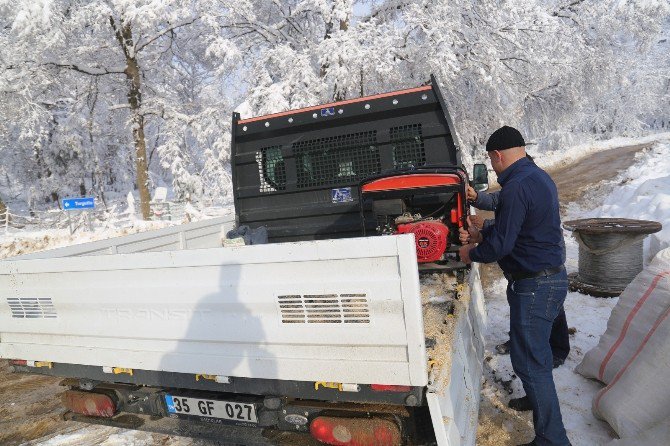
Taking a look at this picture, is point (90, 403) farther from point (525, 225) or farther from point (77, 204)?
point (77, 204)

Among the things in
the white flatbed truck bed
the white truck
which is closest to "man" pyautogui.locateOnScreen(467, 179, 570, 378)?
the white truck

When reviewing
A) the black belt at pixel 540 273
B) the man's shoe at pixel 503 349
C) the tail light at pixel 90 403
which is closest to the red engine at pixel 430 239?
the black belt at pixel 540 273

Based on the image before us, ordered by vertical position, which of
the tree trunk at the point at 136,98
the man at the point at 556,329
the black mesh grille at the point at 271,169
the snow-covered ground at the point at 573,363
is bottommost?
the snow-covered ground at the point at 573,363

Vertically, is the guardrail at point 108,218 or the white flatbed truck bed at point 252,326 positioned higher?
the white flatbed truck bed at point 252,326

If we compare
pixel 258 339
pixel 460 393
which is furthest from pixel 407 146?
pixel 258 339

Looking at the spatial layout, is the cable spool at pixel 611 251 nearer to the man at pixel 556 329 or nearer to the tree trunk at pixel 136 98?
the man at pixel 556 329

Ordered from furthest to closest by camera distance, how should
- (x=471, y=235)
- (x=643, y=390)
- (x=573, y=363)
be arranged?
(x=573, y=363), (x=471, y=235), (x=643, y=390)

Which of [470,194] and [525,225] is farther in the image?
[470,194]

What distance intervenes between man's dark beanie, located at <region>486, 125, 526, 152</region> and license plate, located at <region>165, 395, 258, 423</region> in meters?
2.23

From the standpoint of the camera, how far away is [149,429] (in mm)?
2719

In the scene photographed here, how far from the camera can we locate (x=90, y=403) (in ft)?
9.05

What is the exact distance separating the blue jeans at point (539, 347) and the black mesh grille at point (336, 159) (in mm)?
2161

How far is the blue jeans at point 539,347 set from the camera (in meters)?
2.72

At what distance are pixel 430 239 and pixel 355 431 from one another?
5.58ft
